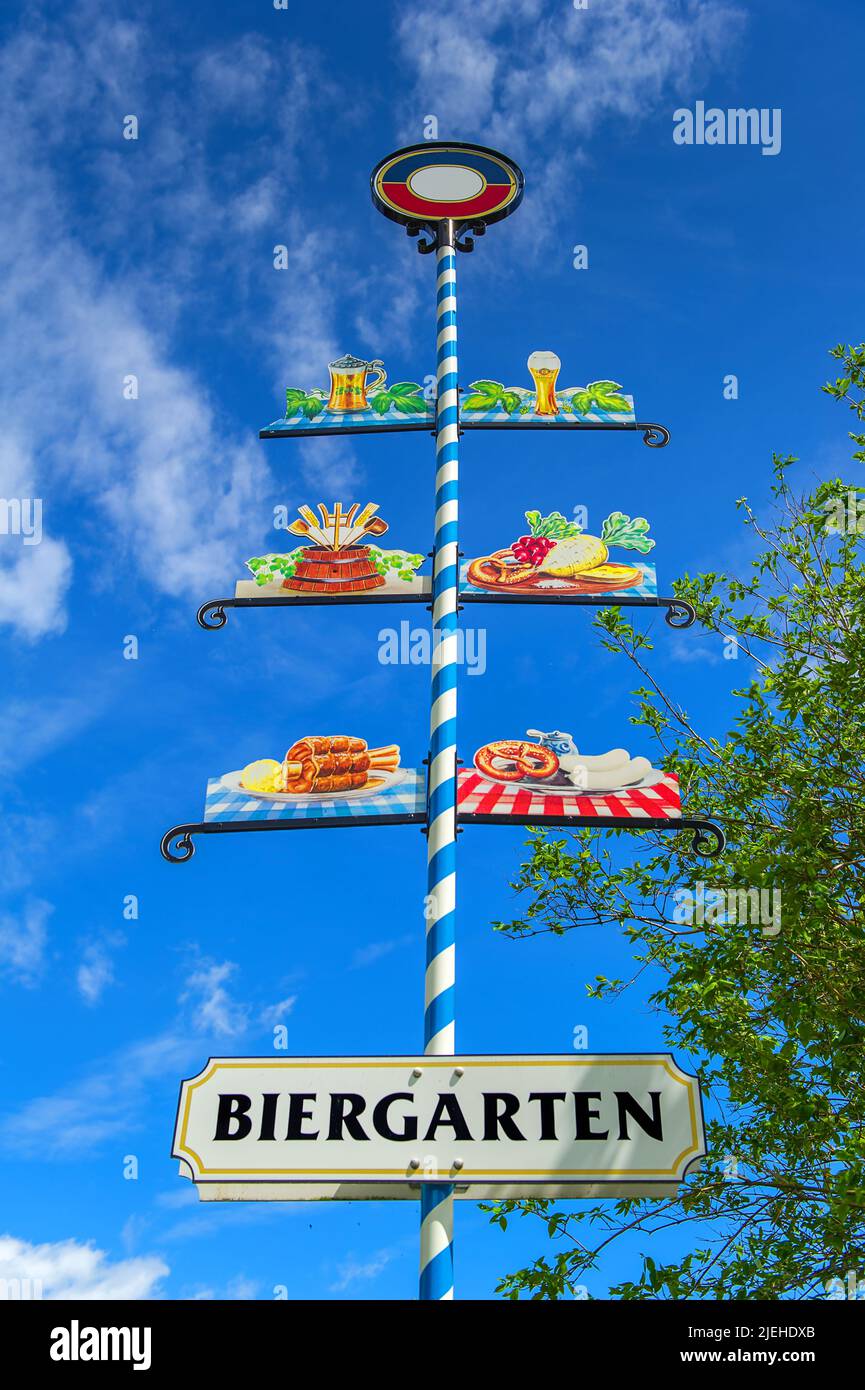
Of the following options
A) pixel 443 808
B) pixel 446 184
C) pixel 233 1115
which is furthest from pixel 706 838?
pixel 446 184

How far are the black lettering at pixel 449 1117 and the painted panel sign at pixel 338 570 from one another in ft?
9.33

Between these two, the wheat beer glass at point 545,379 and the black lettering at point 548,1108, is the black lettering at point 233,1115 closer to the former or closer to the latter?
the black lettering at point 548,1108

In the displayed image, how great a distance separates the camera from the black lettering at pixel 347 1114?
14.5 ft

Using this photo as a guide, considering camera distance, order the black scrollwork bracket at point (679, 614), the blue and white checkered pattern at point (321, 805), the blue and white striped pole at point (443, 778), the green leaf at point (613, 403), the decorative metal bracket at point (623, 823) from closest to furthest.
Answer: the blue and white striped pole at point (443, 778)
the decorative metal bracket at point (623, 823)
the blue and white checkered pattern at point (321, 805)
the black scrollwork bracket at point (679, 614)
the green leaf at point (613, 403)

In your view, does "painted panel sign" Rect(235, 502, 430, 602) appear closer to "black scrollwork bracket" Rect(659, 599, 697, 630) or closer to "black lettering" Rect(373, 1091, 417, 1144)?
"black scrollwork bracket" Rect(659, 599, 697, 630)

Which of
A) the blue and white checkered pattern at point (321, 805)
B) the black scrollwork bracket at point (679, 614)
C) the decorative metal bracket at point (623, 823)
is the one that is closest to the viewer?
the decorative metal bracket at point (623, 823)

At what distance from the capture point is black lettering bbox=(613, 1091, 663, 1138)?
4.37 metres

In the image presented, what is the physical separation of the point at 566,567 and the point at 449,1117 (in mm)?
3082

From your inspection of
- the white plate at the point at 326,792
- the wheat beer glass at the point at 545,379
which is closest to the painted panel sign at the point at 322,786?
the white plate at the point at 326,792

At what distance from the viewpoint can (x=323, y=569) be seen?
21.3ft

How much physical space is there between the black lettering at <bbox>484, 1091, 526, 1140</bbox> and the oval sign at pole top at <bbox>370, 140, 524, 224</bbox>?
5725mm

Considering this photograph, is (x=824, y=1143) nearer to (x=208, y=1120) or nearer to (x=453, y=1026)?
(x=453, y=1026)
